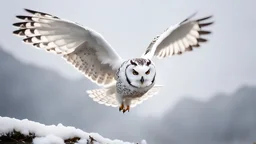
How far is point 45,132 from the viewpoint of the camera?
1.74 metres

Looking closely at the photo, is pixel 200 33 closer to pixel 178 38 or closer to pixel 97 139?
pixel 178 38

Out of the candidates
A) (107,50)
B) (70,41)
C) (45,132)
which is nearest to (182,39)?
(107,50)

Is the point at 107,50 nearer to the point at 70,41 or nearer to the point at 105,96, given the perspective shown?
the point at 70,41

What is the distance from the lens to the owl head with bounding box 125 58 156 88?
405 centimetres

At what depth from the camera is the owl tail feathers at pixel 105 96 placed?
4859 mm

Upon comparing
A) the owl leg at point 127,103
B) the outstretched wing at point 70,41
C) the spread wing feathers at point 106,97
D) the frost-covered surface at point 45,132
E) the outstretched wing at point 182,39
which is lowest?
the frost-covered surface at point 45,132

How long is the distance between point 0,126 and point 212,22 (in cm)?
383

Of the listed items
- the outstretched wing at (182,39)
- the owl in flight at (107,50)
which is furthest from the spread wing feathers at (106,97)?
the outstretched wing at (182,39)

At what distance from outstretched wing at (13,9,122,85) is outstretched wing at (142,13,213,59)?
21.1 inches

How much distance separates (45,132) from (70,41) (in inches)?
107

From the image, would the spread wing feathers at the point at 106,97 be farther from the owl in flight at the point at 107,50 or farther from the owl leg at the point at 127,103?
the owl leg at the point at 127,103

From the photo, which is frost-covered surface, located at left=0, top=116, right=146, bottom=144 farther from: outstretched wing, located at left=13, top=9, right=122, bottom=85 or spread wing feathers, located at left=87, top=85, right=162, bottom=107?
spread wing feathers, located at left=87, top=85, right=162, bottom=107

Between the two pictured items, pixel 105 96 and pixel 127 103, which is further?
pixel 105 96

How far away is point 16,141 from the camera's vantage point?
1.63 m
